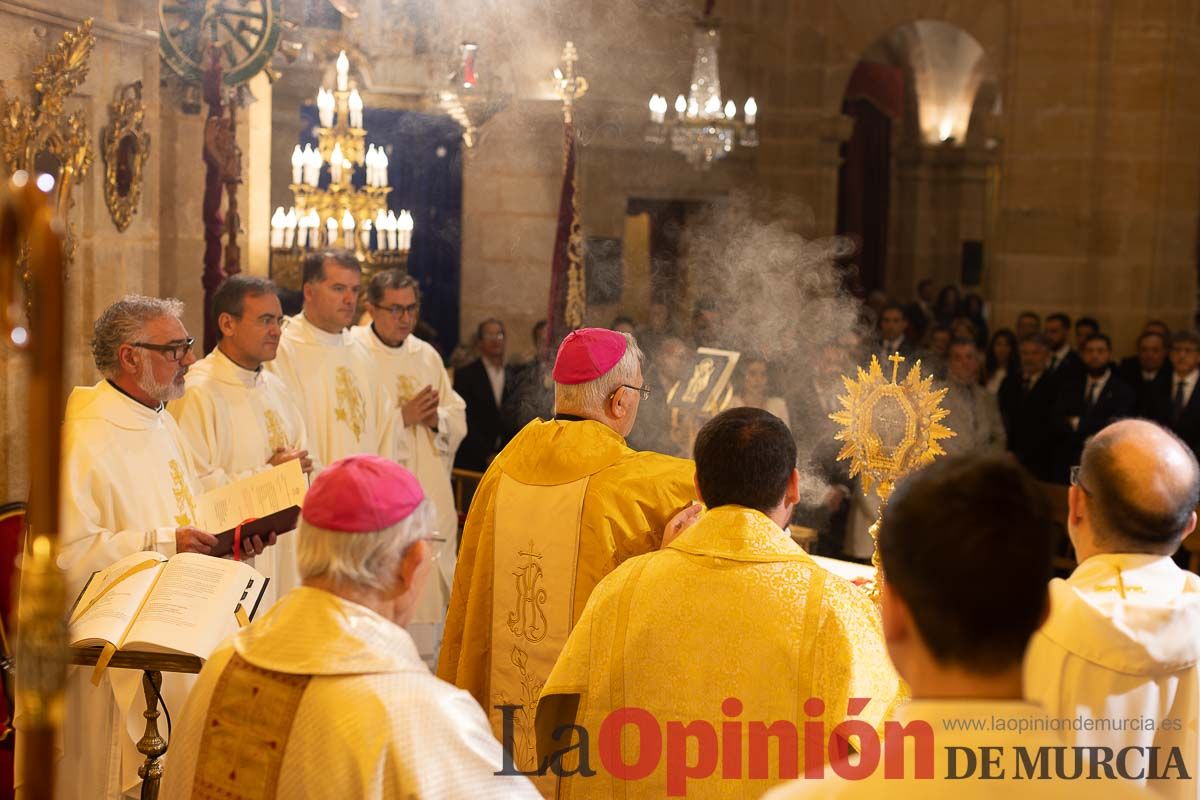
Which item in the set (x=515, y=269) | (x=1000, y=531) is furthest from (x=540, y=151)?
(x=1000, y=531)

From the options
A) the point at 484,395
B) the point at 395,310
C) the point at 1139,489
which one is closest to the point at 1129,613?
the point at 1139,489

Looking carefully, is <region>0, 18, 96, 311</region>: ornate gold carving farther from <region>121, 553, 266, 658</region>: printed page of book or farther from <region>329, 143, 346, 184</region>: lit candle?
<region>329, 143, 346, 184</region>: lit candle

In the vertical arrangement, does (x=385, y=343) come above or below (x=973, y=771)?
above

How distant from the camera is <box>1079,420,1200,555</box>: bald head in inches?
110

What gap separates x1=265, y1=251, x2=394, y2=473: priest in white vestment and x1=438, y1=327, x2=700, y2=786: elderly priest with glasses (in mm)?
2584

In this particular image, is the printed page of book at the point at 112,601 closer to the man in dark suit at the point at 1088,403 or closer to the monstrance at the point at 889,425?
the monstrance at the point at 889,425

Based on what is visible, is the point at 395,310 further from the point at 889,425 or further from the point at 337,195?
the point at 889,425

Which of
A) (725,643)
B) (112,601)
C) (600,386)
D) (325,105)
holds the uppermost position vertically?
(325,105)

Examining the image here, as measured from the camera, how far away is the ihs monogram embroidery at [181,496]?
15.1 feet

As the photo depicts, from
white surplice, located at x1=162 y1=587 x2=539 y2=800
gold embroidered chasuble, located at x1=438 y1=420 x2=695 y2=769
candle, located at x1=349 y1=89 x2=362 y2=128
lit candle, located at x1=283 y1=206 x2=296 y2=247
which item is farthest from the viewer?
lit candle, located at x1=283 y1=206 x2=296 y2=247

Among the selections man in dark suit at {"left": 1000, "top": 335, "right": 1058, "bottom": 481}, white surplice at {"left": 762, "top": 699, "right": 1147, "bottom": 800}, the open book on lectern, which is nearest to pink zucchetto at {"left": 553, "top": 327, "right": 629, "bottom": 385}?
the open book on lectern

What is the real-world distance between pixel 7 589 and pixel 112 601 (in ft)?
3.90

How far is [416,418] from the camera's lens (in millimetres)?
6852

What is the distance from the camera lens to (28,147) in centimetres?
515
